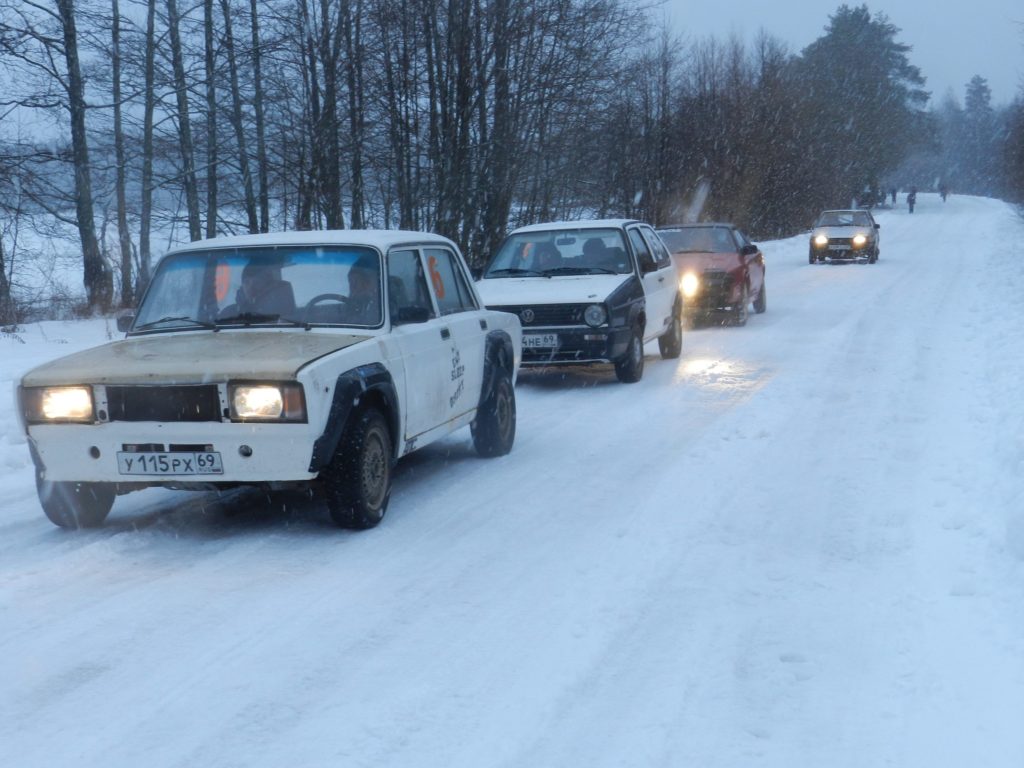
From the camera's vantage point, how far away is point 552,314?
11.0m

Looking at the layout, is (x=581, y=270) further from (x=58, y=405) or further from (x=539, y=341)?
(x=58, y=405)

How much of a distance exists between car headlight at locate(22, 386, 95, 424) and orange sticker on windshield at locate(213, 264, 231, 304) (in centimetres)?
127

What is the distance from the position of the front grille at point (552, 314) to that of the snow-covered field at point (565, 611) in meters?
2.12

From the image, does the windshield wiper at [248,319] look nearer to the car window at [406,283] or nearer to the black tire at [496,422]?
the car window at [406,283]

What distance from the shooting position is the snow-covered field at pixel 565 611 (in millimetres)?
3561

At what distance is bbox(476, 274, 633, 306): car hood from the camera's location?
1102cm

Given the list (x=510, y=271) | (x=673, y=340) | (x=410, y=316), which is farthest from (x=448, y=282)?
(x=673, y=340)

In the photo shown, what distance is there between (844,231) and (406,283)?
2814 centimetres

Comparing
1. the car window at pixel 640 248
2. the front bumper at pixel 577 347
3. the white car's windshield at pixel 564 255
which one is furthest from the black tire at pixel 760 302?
the front bumper at pixel 577 347

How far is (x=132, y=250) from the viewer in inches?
942

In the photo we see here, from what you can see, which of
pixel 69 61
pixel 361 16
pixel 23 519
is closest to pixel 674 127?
pixel 361 16

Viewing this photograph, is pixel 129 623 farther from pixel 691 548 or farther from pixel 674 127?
pixel 674 127

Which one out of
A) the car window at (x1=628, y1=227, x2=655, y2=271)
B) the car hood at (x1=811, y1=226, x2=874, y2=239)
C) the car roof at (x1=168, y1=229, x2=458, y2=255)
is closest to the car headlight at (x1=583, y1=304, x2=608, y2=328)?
the car window at (x1=628, y1=227, x2=655, y2=271)

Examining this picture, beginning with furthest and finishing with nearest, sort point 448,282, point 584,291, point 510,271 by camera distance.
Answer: point 510,271, point 584,291, point 448,282
